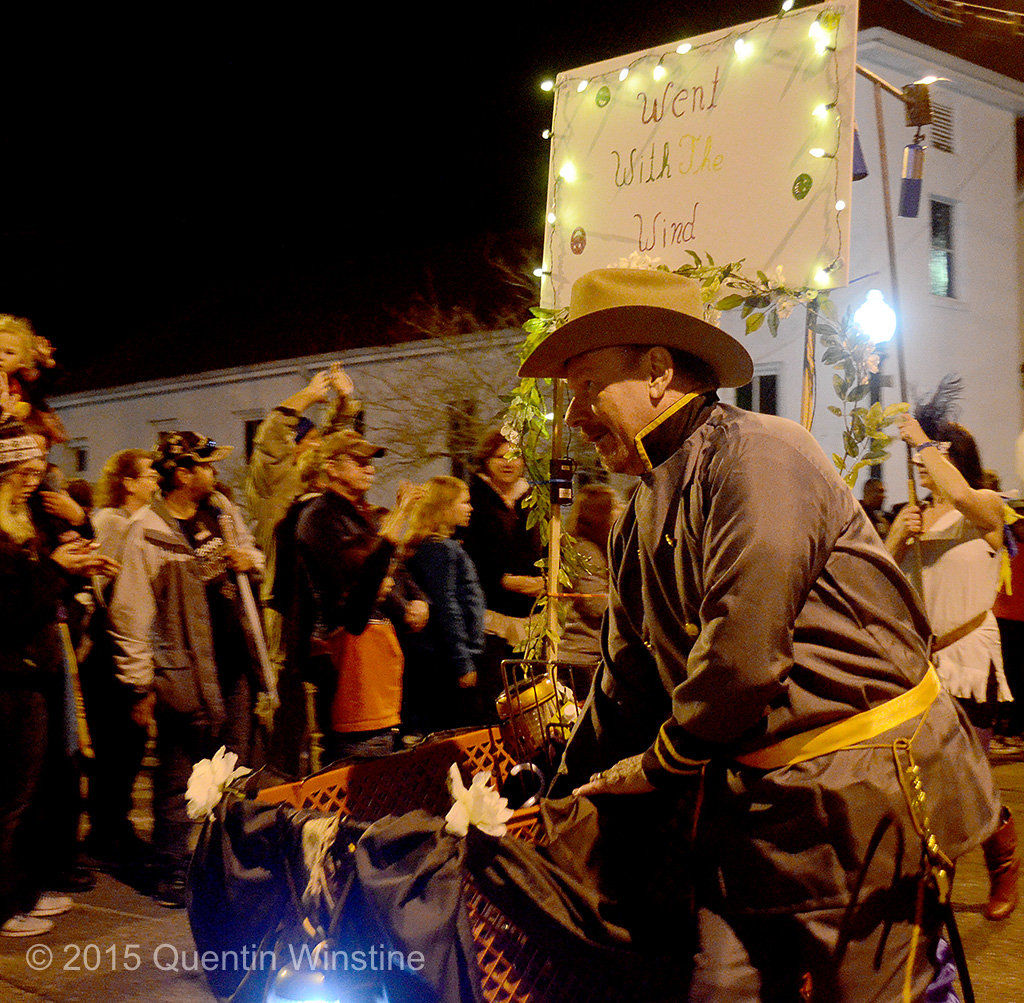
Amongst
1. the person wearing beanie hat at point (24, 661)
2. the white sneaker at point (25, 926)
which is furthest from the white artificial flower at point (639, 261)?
the white sneaker at point (25, 926)

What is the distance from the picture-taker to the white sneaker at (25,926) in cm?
447

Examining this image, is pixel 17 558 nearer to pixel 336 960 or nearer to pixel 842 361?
pixel 336 960

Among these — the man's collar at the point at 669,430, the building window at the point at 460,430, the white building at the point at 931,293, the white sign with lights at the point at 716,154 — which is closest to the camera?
the man's collar at the point at 669,430

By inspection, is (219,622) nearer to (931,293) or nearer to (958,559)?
(958,559)

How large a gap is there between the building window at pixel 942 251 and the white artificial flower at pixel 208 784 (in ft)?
60.3

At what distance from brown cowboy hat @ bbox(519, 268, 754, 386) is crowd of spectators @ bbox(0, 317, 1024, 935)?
169cm

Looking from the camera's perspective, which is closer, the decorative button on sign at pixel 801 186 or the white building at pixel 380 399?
the decorative button on sign at pixel 801 186

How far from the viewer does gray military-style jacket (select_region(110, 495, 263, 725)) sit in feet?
16.9

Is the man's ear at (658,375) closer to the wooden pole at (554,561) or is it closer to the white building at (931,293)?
the wooden pole at (554,561)

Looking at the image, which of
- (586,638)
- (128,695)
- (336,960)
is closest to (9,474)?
(128,695)

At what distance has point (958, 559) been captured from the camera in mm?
5266

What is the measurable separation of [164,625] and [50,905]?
1324 mm

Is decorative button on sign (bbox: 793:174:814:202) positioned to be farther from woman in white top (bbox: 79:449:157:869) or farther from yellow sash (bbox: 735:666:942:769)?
woman in white top (bbox: 79:449:157:869)

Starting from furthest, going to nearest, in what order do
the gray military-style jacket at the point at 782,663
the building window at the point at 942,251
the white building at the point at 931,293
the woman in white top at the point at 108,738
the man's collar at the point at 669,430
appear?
1. the building window at the point at 942,251
2. the white building at the point at 931,293
3. the woman in white top at the point at 108,738
4. the man's collar at the point at 669,430
5. the gray military-style jacket at the point at 782,663
